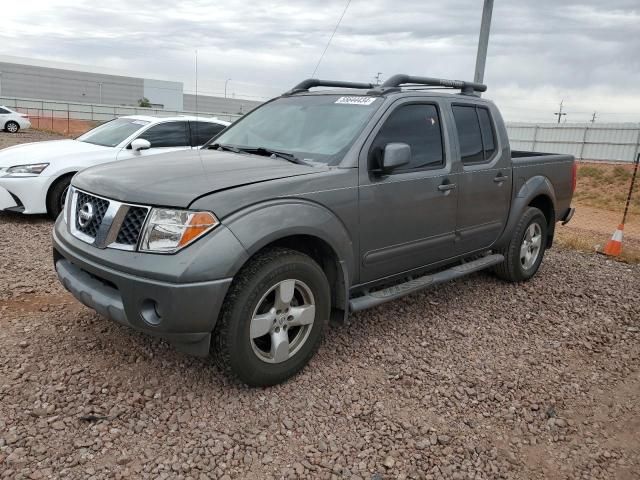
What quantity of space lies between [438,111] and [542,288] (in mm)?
2470

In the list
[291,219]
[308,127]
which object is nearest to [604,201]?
[308,127]

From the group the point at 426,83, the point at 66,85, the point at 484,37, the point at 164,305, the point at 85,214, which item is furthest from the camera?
the point at 66,85

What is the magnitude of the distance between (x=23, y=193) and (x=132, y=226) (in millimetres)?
4846

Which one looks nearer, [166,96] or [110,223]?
[110,223]

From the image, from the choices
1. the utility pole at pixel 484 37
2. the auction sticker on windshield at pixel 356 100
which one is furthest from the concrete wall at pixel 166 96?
the auction sticker on windshield at pixel 356 100

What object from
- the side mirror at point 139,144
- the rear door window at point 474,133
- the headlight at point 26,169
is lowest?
the headlight at point 26,169

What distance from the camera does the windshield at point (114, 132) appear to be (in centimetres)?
795

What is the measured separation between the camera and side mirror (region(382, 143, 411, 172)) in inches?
141

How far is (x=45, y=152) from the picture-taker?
7.36m

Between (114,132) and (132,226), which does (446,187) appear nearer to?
(132,226)

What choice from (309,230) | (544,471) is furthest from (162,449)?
(544,471)

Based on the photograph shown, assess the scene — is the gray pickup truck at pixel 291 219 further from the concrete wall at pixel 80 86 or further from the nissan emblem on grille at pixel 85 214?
the concrete wall at pixel 80 86

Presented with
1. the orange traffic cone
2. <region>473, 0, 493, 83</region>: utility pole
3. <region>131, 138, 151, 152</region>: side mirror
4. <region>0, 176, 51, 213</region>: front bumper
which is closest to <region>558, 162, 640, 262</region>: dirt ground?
the orange traffic cone

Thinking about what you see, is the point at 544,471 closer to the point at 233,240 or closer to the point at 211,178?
the point at 233,240
